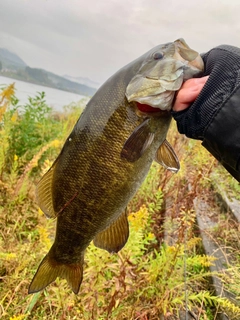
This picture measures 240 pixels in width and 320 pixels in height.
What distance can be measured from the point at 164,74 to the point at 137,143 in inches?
15.1

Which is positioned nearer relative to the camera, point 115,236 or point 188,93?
point 188,93

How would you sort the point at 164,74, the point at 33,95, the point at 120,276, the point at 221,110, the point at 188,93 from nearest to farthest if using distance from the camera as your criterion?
1. the point at 221,110
2. the point at 188,93
3. the point at 164,74
4. the point at 120,276
5. the point at 33,95

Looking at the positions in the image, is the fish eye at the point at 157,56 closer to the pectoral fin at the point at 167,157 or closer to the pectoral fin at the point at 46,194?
the pectoral fin at the point at 167,157

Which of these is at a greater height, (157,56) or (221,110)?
(157,56)

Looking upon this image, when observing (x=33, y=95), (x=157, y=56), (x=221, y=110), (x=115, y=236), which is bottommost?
(x=33, y=95)


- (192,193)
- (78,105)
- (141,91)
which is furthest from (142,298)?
(78,105)

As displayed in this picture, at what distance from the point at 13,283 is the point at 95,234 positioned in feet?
4.04

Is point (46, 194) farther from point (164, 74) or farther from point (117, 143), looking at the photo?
point (164, 74)

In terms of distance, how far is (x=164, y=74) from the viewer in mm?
1737

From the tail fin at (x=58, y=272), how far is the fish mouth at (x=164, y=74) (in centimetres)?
114

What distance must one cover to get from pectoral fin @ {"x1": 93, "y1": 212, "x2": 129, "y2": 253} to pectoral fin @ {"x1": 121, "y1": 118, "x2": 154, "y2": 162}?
495mm

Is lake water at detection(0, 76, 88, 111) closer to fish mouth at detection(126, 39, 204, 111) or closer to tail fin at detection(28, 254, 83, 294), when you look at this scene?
tail fin at detection(28, 254, 83, 294)

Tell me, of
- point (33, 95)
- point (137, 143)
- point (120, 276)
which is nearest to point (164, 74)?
point (137, 143)

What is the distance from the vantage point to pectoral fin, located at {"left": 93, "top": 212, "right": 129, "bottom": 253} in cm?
208
